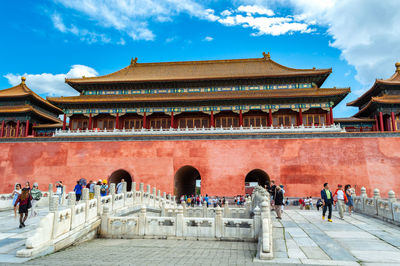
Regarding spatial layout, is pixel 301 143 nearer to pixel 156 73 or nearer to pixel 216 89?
pixel 216 89

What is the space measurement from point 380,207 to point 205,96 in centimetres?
1605

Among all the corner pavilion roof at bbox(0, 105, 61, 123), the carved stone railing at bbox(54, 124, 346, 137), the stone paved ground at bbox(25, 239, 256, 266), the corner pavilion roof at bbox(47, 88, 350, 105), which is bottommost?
the stone paved ground at bbox(25, 239, 256, 266)

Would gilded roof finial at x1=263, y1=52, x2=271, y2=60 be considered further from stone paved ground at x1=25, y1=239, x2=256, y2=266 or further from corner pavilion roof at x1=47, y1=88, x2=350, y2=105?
stone paved ground at x1=25, y1=239, x2=256, y2=266

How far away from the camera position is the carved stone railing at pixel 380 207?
33.3 ft

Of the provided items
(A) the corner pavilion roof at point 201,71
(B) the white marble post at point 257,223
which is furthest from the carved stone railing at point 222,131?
(B) the white marble post at point 257,223

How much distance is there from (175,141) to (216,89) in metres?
7.05

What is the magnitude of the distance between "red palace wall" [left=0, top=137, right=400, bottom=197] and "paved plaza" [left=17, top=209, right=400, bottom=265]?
10984 mm

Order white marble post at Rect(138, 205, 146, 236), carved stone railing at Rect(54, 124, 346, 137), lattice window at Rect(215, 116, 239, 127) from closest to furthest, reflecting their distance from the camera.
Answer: white marble post at Rect(138, 205, 146, 236) < carved stone railing at Rect(54, 124, 346, 137) < lattice window at Rect(215, 116, 239, 127)

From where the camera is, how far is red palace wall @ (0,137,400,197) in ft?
66.6

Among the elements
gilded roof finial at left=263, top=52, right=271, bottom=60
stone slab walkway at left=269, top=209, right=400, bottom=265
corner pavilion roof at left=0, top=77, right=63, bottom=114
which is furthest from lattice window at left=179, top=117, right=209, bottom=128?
stone slab walkway at left=269, top=209, right=400, bottom=265

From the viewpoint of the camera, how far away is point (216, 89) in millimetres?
26344

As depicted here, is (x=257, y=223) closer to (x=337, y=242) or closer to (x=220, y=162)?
(x=337, y=242)

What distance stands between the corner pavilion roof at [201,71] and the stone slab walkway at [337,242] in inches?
671

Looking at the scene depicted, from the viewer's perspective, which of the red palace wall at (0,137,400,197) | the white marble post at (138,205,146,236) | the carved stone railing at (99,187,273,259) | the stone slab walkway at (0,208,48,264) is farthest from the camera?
the red palace wall at (0,137,400,197)
